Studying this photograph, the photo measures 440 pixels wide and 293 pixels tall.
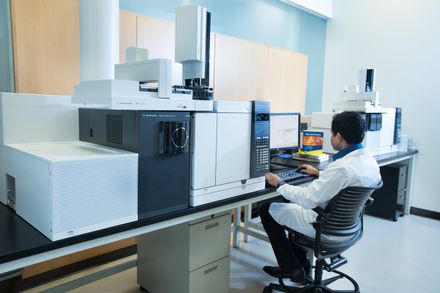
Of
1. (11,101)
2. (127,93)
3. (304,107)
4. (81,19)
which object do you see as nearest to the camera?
(127,93)

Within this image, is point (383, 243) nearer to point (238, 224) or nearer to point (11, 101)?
point (238, 224)

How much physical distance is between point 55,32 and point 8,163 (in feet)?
3.45

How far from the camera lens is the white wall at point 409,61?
3893 millimetres

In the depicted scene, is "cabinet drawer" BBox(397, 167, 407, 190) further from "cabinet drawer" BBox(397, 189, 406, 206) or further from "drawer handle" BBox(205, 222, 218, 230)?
"drawer handle" BBox(205, 222, 218, 230)

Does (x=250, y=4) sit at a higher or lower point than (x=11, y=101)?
higher

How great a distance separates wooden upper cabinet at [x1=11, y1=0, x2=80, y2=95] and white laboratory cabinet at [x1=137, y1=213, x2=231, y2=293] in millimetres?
1209

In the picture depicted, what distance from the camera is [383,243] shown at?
320 cm

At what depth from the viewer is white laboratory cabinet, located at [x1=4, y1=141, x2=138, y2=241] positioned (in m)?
1.15

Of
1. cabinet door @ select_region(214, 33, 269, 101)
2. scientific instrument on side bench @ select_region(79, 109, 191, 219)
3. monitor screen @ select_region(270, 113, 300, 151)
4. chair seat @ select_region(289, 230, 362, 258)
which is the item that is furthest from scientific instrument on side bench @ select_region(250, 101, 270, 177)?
cabinet door @ select_region(214, 33, 269, 101)

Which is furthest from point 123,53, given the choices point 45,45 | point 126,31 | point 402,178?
point 402,178

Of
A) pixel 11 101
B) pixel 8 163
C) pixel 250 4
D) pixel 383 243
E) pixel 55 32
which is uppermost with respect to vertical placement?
pixel 250 4

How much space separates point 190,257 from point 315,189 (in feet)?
2.67

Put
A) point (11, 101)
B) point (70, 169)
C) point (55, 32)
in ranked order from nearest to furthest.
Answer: point (70, 169)
point (11, 101)
point (55, 32)

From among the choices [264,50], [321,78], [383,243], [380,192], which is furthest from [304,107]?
[383,243]
